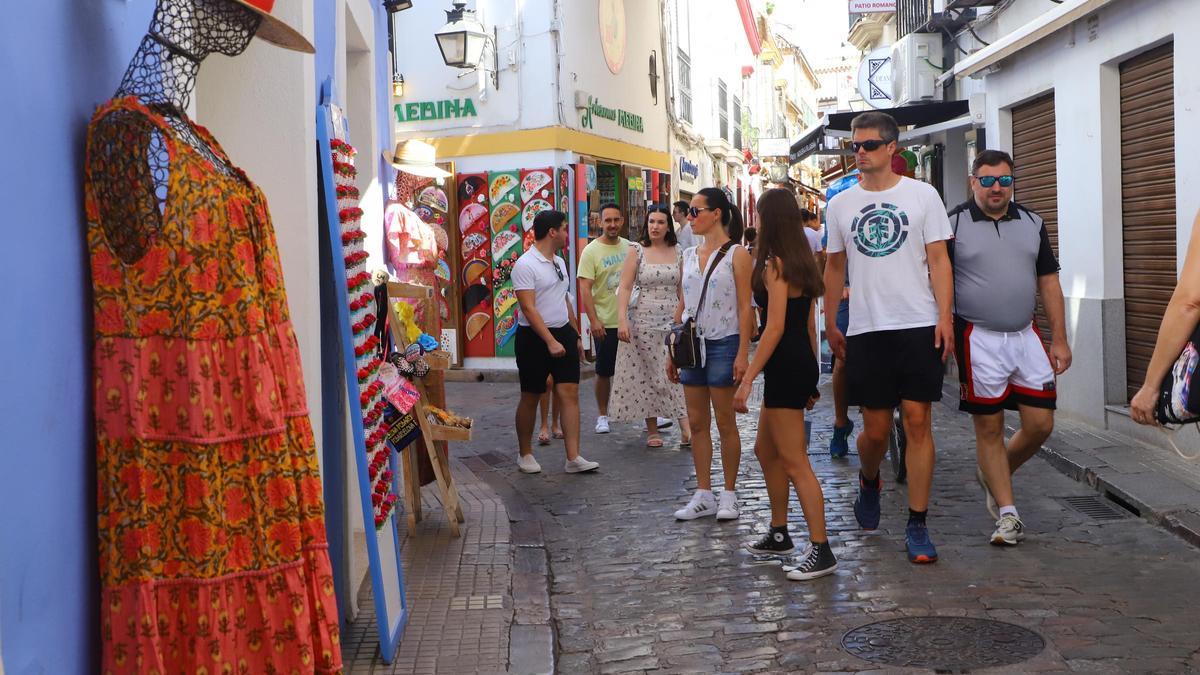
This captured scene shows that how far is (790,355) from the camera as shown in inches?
236

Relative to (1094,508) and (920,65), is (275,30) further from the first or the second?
(920,65)

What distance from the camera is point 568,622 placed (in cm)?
560

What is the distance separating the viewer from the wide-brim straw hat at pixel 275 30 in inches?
131

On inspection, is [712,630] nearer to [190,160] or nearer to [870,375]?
[870,375]

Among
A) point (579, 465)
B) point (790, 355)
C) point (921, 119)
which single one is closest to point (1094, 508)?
point (790, 355)

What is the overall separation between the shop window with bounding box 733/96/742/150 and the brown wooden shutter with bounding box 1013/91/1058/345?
25899 millimetres

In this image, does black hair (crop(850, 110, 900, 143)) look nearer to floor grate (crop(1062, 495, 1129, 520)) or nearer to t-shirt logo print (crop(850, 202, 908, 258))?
t-shirt logo print (crop(850, 202, 908, 258))

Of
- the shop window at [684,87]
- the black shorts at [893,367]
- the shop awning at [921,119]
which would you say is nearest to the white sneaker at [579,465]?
the black shorts at [893,367]

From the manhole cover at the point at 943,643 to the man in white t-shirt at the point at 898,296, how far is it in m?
1.03

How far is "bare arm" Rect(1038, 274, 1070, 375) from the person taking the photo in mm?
6480

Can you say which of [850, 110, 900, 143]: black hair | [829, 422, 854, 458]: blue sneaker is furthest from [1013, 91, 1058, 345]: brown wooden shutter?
[850, 110, 900, 143]: black hair

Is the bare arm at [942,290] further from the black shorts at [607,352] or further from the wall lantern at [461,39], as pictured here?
the wall lantern at [461,39]

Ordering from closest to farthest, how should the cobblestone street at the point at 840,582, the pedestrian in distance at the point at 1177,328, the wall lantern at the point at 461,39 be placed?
the pedestrian in distance at the point at 1177,328 < the cobblestone street at the point at 840,582 < the wall lantern at the point at 461,39

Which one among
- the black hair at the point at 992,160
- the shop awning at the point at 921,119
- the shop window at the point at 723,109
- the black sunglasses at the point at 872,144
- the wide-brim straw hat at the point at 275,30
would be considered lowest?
the black hair at the point at 992,160
